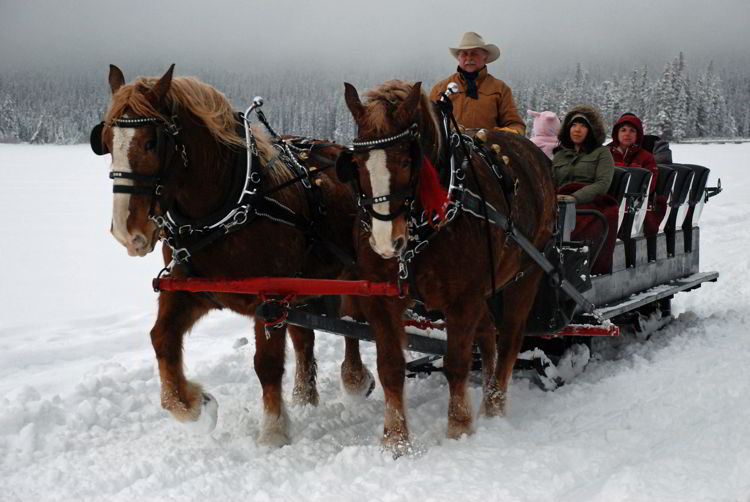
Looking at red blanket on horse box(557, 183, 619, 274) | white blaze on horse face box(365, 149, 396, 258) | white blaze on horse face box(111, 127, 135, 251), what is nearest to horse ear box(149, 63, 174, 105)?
white blaze on horse face box(111, 127, 135, 251)

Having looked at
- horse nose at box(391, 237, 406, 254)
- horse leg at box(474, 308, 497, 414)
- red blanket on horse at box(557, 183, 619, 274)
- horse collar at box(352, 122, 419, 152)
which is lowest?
horse leg at box(474, 308, 497, 414)

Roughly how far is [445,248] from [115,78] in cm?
206

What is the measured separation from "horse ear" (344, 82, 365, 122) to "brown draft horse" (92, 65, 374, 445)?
81cm

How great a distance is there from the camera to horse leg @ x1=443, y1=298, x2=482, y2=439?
4164 mm

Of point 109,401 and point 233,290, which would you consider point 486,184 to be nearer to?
point 233,290

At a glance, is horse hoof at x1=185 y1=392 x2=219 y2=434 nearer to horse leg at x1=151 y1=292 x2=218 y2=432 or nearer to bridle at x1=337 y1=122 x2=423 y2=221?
horse leg at x1=151 y1=292 x2=218 y2=432

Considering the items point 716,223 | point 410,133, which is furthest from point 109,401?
point 716,223

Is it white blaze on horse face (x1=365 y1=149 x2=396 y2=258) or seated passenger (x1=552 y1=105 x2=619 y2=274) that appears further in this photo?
seated passenger (x1=552 y1=105 x2=619 y2=274)

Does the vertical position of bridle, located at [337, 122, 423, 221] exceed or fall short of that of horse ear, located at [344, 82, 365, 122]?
it falls short

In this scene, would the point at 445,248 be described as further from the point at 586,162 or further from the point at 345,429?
the point at 586,162

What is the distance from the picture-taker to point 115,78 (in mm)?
3869

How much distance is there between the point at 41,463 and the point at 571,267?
13.0 feet

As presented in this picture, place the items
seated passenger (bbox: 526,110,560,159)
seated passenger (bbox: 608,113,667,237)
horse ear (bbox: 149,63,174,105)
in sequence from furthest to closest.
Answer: seated passenger (bbox: 526,110,560,159), seated passenger (bbox: 608,113,667,237), horse ear (bbox: 149,63,174,105)

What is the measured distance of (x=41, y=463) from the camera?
154 inches
